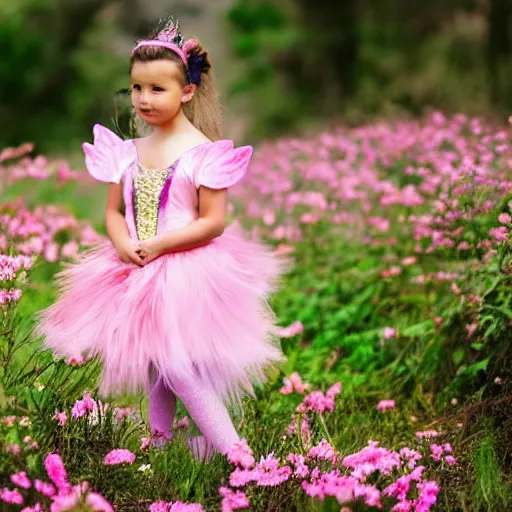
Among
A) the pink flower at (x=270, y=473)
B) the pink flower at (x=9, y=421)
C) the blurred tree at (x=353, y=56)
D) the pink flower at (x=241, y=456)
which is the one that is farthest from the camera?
the blurred tree at (x=353, y=56)

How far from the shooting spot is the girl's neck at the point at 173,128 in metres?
2.64

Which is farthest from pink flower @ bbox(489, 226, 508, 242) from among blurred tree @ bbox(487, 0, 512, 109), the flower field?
blurred tree @ bbox(487, 0, 512, 109)

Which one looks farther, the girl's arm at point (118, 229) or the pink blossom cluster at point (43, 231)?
the pink blossom cluster at point (43, 231)

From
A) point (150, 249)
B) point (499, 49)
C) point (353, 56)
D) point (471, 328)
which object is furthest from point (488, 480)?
point (353, 56)

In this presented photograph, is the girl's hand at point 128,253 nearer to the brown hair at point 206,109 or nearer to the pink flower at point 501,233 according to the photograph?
the brown hair at point 206,109

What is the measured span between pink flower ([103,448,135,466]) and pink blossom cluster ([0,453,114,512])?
→ 139 mm

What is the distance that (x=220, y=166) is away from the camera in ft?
8.32

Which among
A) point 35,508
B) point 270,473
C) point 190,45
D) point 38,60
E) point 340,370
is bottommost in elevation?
point 340,370

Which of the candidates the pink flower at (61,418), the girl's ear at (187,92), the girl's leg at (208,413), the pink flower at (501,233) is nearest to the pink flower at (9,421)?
the pink flower at (61,418)

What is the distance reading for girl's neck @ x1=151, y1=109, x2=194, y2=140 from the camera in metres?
2.64

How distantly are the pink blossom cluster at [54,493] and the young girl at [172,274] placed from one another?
15.1 inches

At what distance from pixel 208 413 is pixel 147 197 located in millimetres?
708

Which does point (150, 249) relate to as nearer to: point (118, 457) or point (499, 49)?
point (118, 457)

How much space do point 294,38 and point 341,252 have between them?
275 inches
